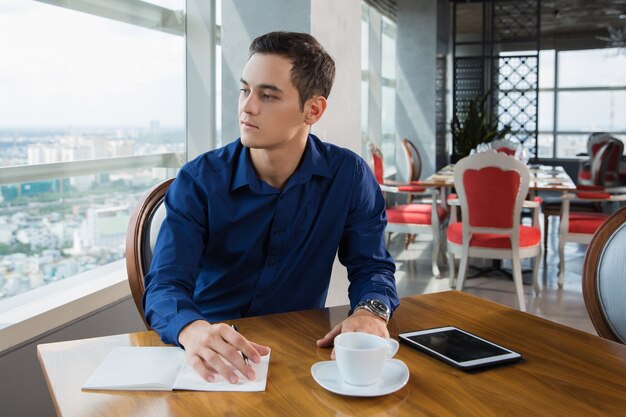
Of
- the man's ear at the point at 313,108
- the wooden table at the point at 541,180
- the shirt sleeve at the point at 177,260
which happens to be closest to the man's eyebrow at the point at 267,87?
the man's ear at the point at 313,108

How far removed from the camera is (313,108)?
1.61 metres

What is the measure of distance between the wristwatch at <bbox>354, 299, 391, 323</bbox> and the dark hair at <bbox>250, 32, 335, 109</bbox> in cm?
52

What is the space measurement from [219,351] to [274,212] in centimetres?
55

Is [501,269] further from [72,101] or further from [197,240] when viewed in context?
[197,240]

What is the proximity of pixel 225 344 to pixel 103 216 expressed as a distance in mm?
1688

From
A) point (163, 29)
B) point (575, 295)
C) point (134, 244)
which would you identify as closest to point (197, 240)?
point (134, 244)

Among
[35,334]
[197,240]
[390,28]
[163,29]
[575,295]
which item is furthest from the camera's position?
[390,28]

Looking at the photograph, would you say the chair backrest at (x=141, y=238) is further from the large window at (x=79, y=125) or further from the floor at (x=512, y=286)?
the floor at (x=512, y=286)

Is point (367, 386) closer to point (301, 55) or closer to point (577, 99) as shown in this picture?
point (301, 55)

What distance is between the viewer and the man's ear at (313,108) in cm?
159

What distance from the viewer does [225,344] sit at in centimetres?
103

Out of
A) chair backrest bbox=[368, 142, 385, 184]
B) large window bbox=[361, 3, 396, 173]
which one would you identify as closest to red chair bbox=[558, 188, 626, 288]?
chair backrest bbox=[368, 142, 385, 184]

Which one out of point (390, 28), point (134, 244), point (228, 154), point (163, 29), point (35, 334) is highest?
point (390, 28)

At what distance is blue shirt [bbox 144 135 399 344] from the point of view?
1.48m
